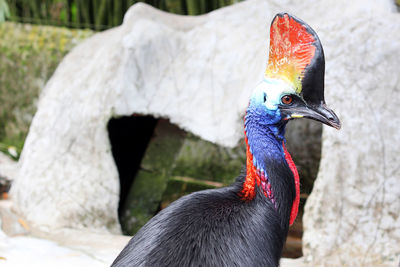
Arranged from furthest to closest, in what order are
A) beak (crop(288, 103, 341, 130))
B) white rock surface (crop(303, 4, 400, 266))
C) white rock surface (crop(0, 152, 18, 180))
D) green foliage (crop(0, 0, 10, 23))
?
1. green foliage (crop(0, 0, 10, 23))
2. white rock surface (crop(0, 152, 18, 180))
3. white rock surface (crop(303, 4, 400, 266))
4. beak (crop(288, 103, 341, 130))

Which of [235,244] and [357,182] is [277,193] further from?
[357,182]

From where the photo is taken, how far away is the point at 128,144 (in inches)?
175

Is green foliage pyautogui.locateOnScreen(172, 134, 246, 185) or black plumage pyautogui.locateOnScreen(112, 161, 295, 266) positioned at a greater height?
black plumage pyautogui.locateOnScreen(112, 161, 295, 266)

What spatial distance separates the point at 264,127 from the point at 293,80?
0.18 m

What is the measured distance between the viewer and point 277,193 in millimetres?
1831

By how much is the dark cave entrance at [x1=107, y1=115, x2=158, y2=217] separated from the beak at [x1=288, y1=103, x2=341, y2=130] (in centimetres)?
246

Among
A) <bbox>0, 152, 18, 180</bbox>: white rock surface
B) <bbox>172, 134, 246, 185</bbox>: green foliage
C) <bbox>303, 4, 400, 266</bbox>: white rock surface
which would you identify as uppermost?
<bbox>303, 4, 400, 266</bbox>: white rock surface

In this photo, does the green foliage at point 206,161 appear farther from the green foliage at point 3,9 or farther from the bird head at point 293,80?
the bird head at point 293,80

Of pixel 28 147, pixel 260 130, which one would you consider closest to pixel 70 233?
pixel 28 147

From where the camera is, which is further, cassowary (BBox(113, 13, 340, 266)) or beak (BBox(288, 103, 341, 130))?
beak (BBox(288, 103, 341, 130))

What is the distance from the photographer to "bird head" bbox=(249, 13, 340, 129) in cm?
180

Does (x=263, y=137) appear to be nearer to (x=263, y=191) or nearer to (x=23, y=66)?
(x=263, y=191)

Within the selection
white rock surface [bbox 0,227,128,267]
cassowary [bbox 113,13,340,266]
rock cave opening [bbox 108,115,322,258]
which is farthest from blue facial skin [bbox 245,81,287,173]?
rock cave opening [bbox 108,115,322,258]

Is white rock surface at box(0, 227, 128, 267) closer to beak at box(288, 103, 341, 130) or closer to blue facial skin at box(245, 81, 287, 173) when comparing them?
blue facial skin at box(245, 81, 287, 173)
